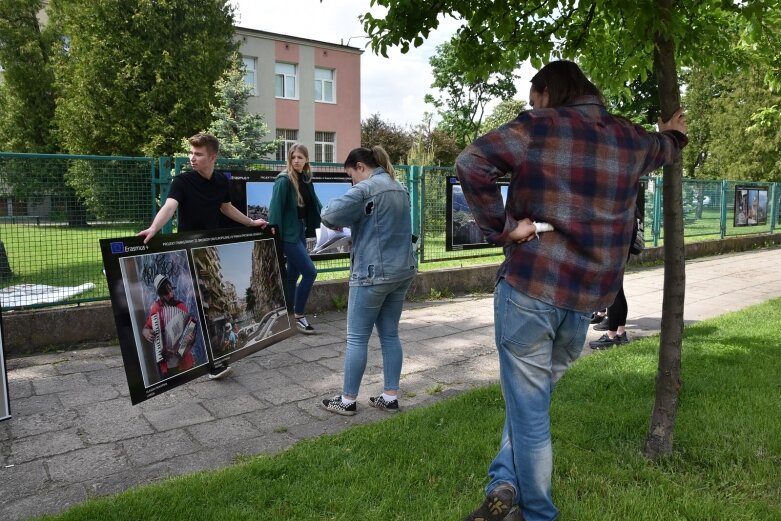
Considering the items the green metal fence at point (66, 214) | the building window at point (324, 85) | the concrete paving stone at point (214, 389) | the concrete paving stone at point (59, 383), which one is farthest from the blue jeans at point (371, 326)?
the building window at point (324, 85)

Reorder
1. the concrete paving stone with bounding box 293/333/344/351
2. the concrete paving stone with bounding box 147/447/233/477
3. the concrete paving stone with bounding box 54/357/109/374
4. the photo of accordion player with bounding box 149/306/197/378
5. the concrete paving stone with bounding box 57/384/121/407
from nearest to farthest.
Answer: the concrete paving stone with bounding box 147/447/233/477 < the photo of accordion player with bounding box 149/306/197/378 < the concrete paving stone with bounding box 57/384/121/407 < the concrete paving stone with bounding box 54/357/109/374 < the concrete paving stone with bounding box 293/333/344/351

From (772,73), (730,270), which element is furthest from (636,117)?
(772,73)

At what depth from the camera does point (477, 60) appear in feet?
13.6

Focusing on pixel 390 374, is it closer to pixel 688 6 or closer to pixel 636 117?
pixel 688 6

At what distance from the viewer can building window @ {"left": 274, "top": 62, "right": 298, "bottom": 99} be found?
34125mm

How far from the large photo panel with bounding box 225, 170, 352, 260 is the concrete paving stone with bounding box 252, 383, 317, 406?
2472 mm

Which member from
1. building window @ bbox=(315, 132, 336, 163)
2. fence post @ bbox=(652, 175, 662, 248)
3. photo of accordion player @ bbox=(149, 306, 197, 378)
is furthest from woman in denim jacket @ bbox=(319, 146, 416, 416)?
building window @ bbox=(315, 132, 336, 163)

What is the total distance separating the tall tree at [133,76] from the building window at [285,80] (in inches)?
354

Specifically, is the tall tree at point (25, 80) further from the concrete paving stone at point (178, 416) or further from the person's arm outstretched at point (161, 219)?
the concrete paving stone at point (178, 416)

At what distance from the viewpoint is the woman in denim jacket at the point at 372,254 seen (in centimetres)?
413

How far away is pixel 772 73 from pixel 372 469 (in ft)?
20.1

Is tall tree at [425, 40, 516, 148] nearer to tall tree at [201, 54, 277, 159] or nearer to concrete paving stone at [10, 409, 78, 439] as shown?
tall tree at [201, 54, 277, 159]

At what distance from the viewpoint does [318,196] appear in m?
8.01

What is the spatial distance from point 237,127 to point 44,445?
1696 cm
